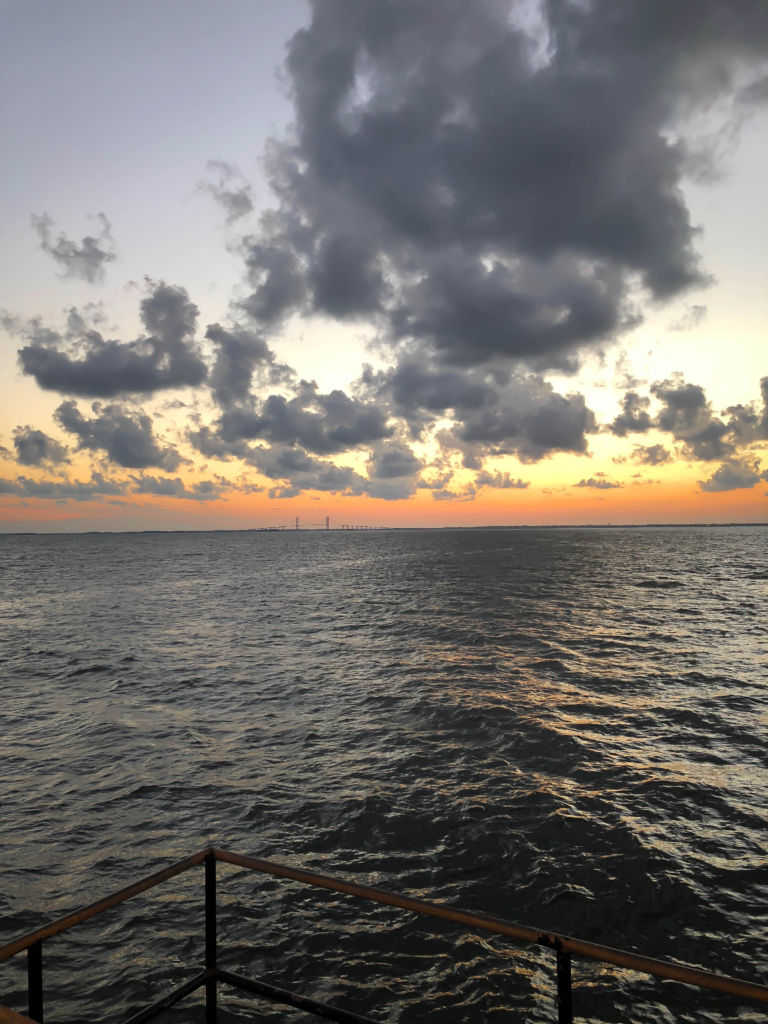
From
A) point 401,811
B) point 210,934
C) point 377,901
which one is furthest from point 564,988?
point 401,811

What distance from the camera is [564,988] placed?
3.32 meters

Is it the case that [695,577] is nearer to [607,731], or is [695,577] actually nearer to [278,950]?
[607,731]

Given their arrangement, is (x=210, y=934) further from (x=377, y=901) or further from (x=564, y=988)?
(x=564, y=988)

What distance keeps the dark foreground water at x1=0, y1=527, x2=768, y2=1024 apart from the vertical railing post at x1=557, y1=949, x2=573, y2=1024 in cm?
498

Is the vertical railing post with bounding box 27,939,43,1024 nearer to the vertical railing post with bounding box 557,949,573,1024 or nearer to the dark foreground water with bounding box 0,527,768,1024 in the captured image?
the vertical railing post with bounding box 557,949,573,1024

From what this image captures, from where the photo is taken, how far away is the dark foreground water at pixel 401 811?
791 cm

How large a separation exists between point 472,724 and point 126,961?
11.2 m

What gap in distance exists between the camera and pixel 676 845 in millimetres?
10766

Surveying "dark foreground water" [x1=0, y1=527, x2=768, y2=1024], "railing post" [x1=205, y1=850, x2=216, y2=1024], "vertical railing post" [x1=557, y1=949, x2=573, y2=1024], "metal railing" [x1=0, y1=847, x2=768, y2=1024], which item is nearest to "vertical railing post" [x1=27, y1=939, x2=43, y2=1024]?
"metal railing" [x1=0, y1=847, x2=768, y2=1024]

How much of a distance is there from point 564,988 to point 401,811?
9556 mm

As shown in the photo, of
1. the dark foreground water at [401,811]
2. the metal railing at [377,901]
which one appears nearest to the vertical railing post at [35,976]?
the metal railing at [377,901]

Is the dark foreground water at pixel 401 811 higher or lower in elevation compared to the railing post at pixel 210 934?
lower

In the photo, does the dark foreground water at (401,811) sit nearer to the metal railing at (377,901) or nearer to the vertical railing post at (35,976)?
the metal railing at (377,901)

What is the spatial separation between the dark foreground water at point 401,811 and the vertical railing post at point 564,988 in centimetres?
498
